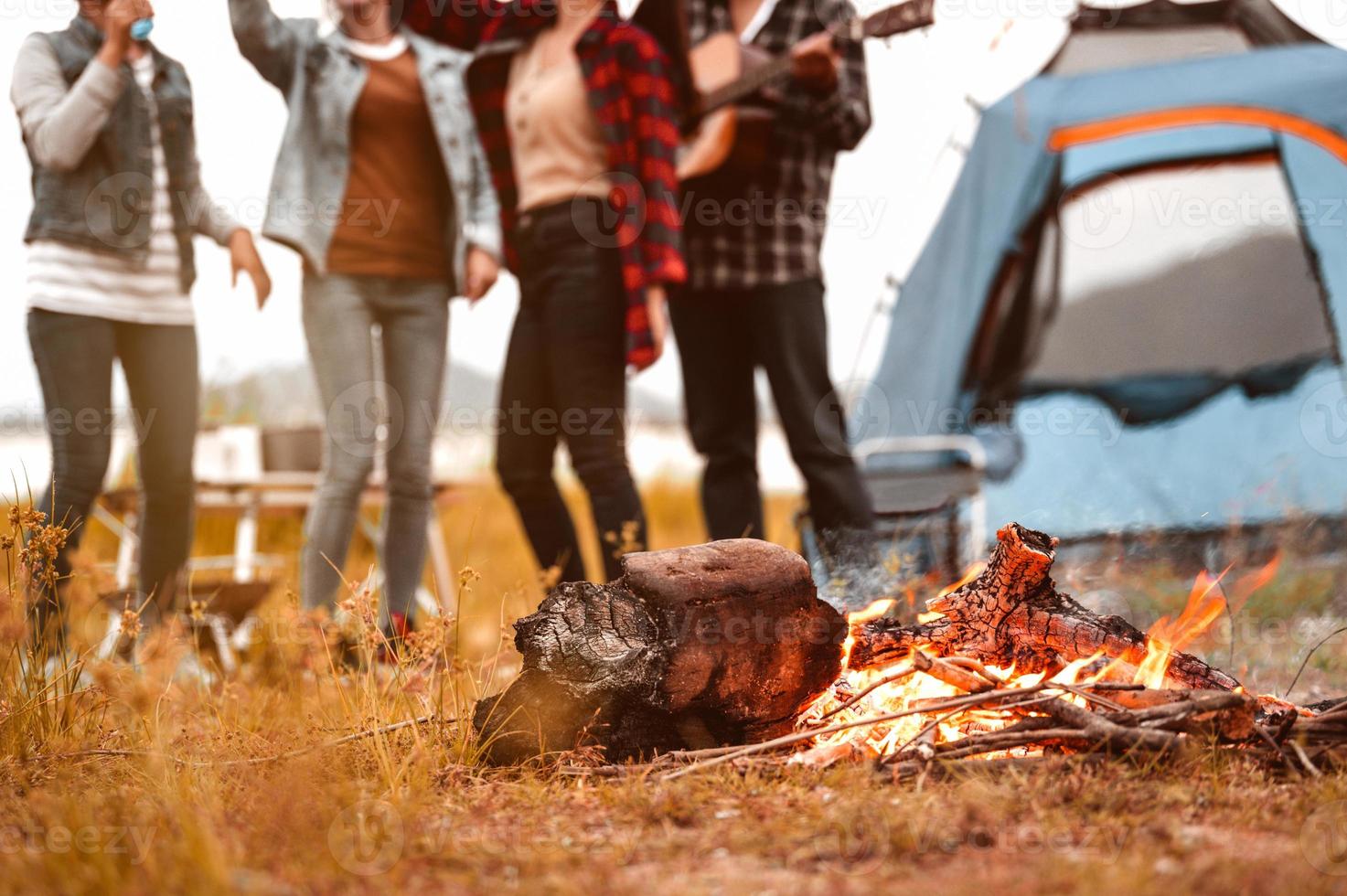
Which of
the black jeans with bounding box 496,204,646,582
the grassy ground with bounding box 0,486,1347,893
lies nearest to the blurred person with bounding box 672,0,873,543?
the black jeans with bounding box 496,204,646,582

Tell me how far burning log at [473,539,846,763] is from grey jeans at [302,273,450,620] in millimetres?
1186

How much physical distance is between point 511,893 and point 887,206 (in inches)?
137

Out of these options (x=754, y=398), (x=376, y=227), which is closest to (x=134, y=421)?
(x=376, y=227)

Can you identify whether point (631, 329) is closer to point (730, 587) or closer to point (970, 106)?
point (730, 587)

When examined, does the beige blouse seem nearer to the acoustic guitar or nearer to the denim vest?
the acoustic guitar

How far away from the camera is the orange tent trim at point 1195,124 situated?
3881 mm

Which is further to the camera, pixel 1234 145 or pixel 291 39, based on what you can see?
pixel 1234 145

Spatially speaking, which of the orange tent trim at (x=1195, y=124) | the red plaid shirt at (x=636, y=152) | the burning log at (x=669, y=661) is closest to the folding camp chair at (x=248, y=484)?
the red plaid shirt at (x=636, y=152)

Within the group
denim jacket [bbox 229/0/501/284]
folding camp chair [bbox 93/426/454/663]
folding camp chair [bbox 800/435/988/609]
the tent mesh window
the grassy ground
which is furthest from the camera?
the tent mesh window

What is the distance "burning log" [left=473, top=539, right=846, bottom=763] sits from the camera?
5.84 feet

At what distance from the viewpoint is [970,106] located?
448 centimetres

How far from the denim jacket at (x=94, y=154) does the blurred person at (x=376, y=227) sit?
11.2 inches

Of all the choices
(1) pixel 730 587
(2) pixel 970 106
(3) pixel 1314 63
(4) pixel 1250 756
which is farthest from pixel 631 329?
(3) pixel 1314 63

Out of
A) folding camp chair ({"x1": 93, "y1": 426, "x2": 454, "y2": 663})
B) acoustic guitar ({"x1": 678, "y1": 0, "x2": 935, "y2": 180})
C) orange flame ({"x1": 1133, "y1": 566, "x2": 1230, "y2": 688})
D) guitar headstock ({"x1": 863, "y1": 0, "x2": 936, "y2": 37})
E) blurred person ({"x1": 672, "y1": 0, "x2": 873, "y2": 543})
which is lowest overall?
orange flame ({"x1": 1133, "y1": 566, "x2": 1230, "y2": 688})
